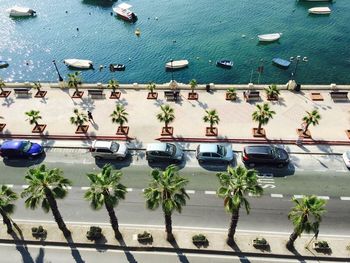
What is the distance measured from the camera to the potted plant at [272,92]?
49.3 m

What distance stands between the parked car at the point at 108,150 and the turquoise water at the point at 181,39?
29.1m

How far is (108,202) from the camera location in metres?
28.5

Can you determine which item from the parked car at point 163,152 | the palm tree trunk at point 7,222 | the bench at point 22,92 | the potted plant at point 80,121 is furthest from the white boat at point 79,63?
the palm tree trunk at point 7,222

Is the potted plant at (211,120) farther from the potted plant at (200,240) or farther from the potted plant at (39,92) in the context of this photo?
the potted plant at (39,92)

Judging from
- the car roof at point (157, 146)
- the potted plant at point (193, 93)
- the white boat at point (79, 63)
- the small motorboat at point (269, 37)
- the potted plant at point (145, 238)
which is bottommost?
the potted plant at point (145, 238)

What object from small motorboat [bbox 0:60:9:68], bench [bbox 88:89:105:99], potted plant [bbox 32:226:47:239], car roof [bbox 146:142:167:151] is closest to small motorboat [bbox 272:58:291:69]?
bench [bbox 88:89:105:99]

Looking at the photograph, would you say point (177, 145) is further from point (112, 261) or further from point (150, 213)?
point (112, 261)

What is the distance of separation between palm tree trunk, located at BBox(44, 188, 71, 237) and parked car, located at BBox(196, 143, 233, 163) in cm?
1679

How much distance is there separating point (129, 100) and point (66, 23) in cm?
5233

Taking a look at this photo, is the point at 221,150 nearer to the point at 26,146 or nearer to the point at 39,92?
the point at 26,146

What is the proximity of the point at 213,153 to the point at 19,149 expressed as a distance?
2381cm

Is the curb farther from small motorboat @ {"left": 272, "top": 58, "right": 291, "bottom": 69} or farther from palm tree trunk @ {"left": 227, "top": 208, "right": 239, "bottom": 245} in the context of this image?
small motorboat @ {"left": 272, "top": 58, "right": 291, "bottom": 69}

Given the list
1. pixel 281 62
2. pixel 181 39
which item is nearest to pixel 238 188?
pixel 281 62

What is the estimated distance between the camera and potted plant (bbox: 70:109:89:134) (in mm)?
45438
